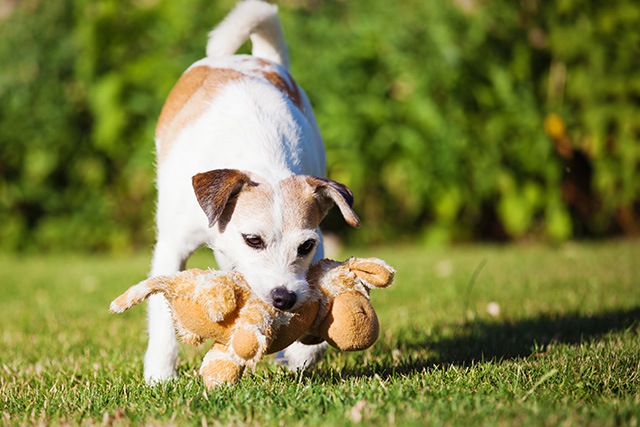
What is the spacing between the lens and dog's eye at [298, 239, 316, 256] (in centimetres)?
331

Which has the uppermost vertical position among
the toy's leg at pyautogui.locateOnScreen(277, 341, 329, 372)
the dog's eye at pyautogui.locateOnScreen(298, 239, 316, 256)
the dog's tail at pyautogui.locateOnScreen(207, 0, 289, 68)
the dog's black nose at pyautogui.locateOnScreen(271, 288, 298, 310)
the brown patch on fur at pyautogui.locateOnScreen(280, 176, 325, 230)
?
the dog's tail at pyautogui.locateOnScreen(207, 0, 289, 68)

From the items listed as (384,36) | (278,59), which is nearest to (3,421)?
(278,59)

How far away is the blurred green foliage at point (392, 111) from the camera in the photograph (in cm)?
878

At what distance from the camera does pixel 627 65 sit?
346 inches

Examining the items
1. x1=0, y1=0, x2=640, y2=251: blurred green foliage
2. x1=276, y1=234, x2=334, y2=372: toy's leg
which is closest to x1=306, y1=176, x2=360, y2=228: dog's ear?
x1=276, y1=234, x2=334, y2=372: toy's leg

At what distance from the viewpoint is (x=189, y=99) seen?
4.16 metres

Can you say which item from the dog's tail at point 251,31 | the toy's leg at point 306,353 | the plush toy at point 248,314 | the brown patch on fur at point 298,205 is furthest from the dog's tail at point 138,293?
the dog's tail at point 251,31

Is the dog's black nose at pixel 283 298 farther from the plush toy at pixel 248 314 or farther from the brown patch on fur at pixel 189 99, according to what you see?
the brown patch on fur at pixel 189 99

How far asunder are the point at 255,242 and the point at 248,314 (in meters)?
0.38

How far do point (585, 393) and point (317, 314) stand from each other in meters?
1.10

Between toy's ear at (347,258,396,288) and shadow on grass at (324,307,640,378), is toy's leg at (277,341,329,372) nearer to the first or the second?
shadow on grass at (324,307,640,378)

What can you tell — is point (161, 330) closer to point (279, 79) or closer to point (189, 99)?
point (189, 99)

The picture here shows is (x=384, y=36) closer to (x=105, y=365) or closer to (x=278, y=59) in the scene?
(x=278, y=59)

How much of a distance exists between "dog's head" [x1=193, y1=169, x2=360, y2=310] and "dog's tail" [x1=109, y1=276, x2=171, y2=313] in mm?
315
